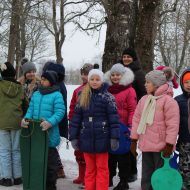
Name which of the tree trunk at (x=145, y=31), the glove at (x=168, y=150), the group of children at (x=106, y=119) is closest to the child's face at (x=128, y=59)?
the group of children at (x=106, y=119)

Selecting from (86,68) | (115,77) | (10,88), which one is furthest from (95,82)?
(10,88)

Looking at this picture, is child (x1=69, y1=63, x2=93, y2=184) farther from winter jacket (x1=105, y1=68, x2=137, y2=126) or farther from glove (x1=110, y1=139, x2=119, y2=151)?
glove (x1=110, y1=139, x2=119, y2=151)

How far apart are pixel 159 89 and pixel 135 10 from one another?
3527 mm

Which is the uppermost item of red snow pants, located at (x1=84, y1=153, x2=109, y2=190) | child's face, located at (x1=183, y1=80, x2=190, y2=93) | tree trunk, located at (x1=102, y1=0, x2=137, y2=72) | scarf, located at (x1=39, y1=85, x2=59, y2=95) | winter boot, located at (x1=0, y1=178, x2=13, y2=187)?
tree trunk, located at (x1=102, y1=0, x2=137, y2=72)

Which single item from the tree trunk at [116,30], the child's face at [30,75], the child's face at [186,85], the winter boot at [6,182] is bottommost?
the winter boot at [6,182]

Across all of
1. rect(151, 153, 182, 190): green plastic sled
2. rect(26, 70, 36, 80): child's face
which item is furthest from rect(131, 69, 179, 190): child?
rect(26, 70, 36, 80): child's face

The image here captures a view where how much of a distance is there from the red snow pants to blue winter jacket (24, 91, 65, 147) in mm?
536

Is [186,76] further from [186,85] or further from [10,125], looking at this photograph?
[10,125]

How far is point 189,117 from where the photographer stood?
4.81 m

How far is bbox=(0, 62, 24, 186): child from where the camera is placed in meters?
5.82

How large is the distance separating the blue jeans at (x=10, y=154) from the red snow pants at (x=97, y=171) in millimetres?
1257

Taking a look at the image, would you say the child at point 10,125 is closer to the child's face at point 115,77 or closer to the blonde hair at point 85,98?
the blonde hair at point 85,98

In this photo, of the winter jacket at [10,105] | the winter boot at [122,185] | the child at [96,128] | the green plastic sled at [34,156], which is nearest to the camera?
the child at [96,128]

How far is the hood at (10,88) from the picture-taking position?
19.2 feet
